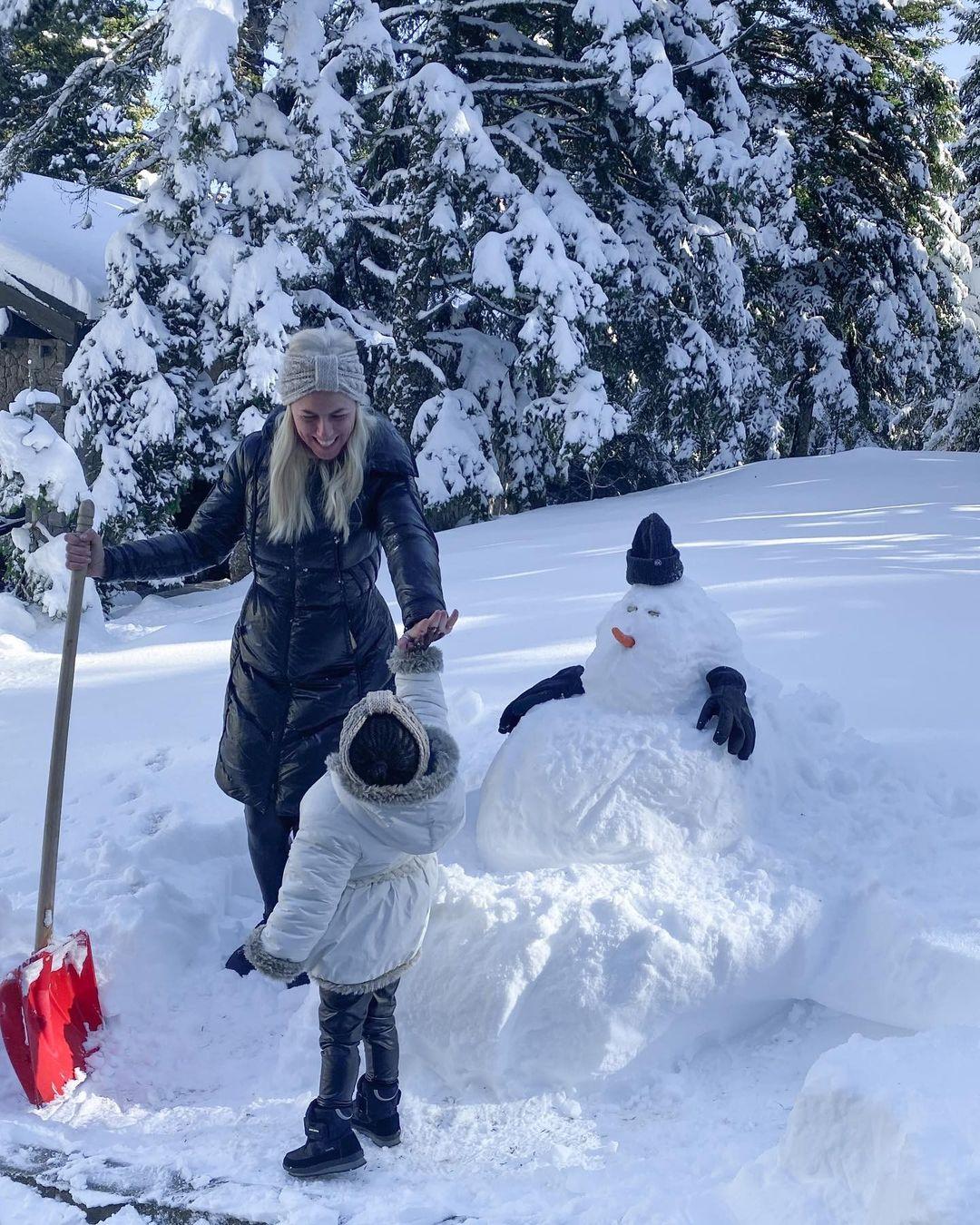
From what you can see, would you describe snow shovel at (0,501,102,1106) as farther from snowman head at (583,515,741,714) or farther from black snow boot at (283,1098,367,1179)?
snowman head at (583,515,741,714)

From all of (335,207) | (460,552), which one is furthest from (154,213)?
(460,552)

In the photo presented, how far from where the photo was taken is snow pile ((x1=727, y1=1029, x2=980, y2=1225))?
1725 millimetres

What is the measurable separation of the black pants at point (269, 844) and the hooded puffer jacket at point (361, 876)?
743 millimetres

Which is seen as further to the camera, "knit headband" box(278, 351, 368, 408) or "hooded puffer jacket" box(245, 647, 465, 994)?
"knit headband" box(278, 351, 368, 408)

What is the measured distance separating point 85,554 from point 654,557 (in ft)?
5.54

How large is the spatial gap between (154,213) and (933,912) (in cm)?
903

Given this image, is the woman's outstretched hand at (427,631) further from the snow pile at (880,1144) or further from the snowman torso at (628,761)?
the snow pile at (880,1144)

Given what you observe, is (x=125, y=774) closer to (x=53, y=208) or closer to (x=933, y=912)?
(x=933, y=912)

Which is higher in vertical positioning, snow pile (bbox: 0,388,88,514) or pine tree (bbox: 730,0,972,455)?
pine tree (bbox: 730,0,972,455)

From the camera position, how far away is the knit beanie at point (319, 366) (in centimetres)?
279

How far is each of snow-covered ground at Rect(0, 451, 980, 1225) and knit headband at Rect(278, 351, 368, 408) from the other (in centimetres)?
148

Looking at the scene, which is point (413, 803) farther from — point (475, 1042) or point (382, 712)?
point (475, 1042)

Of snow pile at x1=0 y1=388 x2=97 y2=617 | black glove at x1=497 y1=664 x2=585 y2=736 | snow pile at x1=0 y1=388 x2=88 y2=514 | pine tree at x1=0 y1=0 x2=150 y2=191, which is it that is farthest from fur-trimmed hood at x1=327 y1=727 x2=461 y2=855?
pine tree at x1=0 y1=0 x2=150 y2=191

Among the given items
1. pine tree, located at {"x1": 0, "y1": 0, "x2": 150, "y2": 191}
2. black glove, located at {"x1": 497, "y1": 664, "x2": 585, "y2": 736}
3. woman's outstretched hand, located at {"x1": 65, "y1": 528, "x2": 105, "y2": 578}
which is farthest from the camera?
pine tree, located at {"x1": 0, "y1": 0, "x2": 150, "y2": 191}
